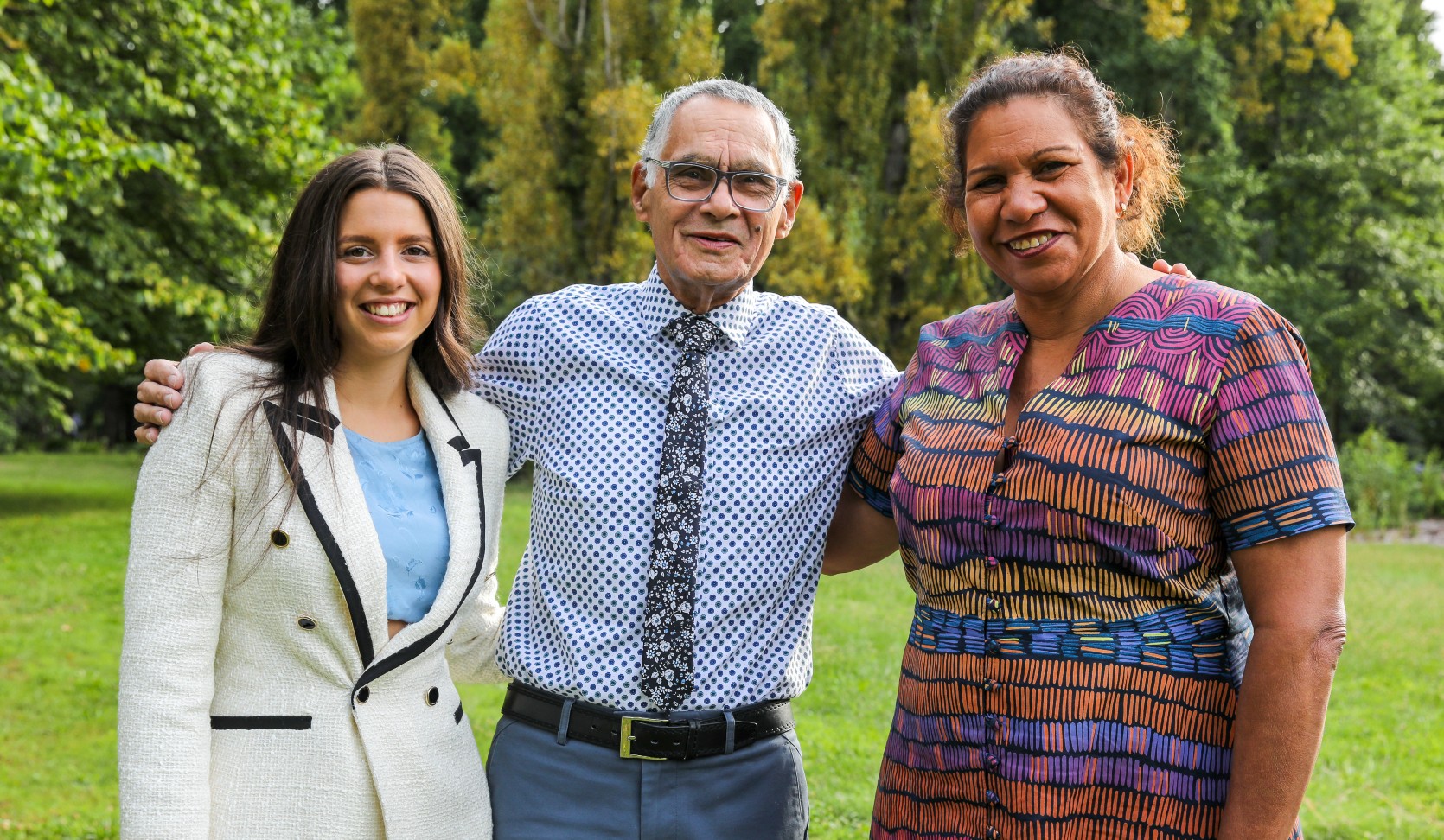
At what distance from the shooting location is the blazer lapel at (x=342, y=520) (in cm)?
236

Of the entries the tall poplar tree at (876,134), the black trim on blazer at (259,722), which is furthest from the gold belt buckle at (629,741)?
the tall poplar tree at (876,134)

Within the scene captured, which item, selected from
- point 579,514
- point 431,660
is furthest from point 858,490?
point 431,660

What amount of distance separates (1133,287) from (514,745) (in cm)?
164

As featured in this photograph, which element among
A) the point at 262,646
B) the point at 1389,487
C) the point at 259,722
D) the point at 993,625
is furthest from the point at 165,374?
the point at 1389,487

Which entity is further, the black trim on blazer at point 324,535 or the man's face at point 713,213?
the man's face at point 713,213

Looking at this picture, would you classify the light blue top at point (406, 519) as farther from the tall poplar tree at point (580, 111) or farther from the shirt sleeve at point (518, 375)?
the tall poplar tree at point (580, 111)

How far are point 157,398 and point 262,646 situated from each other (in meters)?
0.54

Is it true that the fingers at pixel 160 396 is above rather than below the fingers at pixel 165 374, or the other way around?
below

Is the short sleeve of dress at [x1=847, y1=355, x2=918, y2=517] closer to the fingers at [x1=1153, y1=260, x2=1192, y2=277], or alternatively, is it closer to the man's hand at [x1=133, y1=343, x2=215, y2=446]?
the fingers at [x1=1153, y1=260, x2=1192, y2=277]

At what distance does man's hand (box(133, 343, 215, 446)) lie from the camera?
2.38m

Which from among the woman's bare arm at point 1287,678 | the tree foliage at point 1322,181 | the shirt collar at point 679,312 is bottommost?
the woman's bare arm at point 1287,678

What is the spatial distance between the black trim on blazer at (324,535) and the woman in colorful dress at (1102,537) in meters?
1.09

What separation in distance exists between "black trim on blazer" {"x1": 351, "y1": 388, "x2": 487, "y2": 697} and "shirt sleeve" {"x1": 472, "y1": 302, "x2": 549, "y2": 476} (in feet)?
0.63

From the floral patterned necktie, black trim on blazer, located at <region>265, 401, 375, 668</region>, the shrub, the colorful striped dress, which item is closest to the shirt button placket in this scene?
the colorful striped dress
